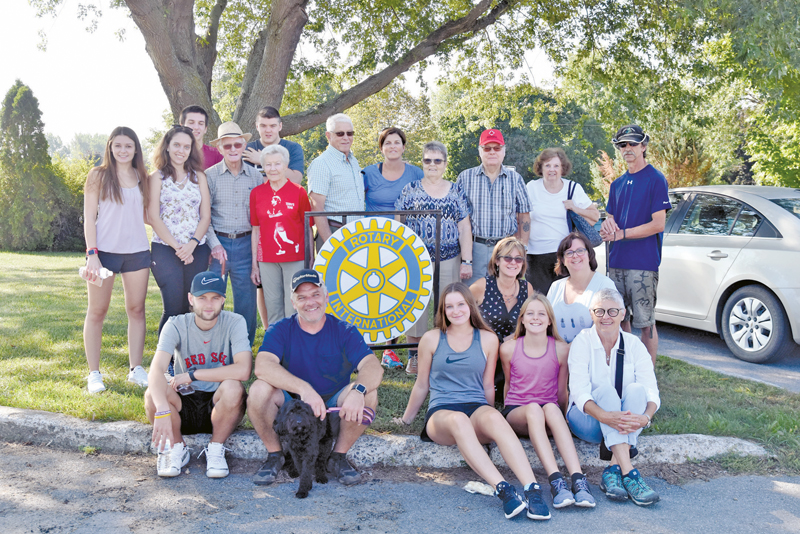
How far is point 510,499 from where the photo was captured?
3055mm

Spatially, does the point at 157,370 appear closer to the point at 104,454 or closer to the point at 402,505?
the point at 104,454

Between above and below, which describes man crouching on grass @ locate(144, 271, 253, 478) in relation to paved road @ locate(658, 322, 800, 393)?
above

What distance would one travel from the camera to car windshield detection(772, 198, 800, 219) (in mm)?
5840

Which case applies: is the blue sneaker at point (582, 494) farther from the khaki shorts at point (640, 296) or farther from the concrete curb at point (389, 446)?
the khaki shorts at point (640, 296)

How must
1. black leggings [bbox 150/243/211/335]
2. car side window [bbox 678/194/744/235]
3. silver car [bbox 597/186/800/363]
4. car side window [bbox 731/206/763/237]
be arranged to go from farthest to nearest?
1. car side window [bbox 678/194/744/235]
2. car side window [bbox 731/206/763/237]
3. silver car [bbox 597/186/800/363]
4. black leggings [bbox 150/243/211/335]

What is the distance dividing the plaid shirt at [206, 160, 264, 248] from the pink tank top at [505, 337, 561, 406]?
251 cm

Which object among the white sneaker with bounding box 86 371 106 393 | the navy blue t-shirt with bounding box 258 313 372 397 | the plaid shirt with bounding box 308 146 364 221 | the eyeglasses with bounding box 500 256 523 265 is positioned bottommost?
the white sneaker with bounding box 86 371 106 393

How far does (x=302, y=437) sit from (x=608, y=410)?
175 cm

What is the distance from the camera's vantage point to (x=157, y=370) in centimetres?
354

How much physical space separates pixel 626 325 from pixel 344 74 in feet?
33.9

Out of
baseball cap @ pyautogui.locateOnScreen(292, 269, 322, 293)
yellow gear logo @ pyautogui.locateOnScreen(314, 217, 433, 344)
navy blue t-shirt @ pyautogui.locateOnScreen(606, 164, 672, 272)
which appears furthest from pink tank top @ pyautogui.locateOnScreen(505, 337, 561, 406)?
navy blue t-shirt @ pyautogui.locateOnScreen(606, 164, 672, 272)

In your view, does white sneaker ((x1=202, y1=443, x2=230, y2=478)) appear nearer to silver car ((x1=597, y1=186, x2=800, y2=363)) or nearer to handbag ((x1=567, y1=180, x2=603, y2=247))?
handbag ((x1=567, y1=180, x2=603, y2=247))

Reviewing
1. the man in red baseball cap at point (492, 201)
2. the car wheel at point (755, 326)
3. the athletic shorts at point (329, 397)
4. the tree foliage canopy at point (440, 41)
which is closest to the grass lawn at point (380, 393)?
the athletic shorts at point (329, 397)

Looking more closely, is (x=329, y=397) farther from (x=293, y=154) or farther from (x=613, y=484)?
(x=293, y=154)
